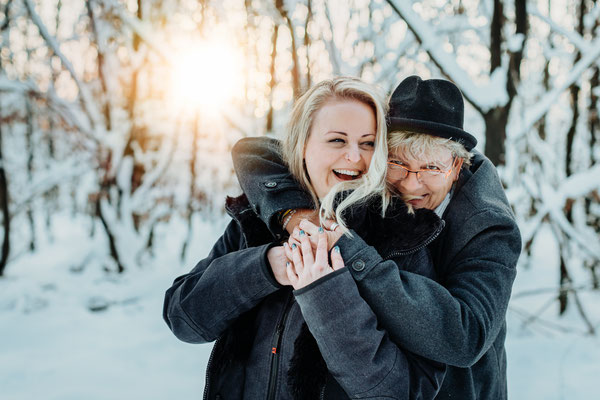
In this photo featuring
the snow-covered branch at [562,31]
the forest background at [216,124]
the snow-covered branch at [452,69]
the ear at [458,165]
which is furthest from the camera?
the snow-covered branch at [562,31]

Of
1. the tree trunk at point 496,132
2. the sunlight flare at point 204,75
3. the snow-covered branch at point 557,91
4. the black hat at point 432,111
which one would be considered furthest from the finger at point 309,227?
the sunlight flare at point 204,75

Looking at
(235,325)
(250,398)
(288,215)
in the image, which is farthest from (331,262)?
(250,398)

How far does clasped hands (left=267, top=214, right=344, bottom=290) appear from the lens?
3.83 ft

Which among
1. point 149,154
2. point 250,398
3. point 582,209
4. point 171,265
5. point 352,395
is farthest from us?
point 171,265

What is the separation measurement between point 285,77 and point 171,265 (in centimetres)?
461

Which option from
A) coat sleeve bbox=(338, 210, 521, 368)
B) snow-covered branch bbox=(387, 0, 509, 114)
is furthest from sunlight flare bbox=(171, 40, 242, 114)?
coat sleeve bbox=(338, 210, 521, 368)

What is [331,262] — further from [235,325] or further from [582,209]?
[582,209]

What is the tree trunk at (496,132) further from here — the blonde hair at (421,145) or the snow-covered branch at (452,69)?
the blonde hair at (421,145)

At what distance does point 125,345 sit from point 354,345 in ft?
13.8

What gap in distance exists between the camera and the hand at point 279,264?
127 centimetres

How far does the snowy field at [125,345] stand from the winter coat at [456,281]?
85.6 inches

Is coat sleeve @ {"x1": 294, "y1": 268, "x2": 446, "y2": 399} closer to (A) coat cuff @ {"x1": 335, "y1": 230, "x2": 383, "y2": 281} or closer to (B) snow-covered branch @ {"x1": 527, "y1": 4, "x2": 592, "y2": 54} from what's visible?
(A) coat cuff @ {"x1": 335, "y1": 230, "x2": 383, "y2": 281}

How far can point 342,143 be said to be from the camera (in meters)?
1.47

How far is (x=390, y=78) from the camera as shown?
5391 millimetres
